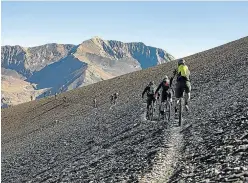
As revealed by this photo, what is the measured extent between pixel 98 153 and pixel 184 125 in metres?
5.97

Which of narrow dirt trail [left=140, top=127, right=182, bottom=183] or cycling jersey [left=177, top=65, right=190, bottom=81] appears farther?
cycling jersey [left=177, top=65, right=190, bottom=81]

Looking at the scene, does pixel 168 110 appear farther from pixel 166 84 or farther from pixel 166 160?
pixel 166 160

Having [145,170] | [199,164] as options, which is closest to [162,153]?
[145,170]

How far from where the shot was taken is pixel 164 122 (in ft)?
91.8

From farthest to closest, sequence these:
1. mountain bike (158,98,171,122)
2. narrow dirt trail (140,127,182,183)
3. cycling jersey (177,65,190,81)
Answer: mountain bike (158,98,171,122), cycling jersey (177,65,190,81), narrow dirt trail (140,127,182,183)

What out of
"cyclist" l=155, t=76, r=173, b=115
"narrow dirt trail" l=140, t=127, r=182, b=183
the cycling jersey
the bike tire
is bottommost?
"narrow dirt trail" l=140, t=127, r=182, b=183

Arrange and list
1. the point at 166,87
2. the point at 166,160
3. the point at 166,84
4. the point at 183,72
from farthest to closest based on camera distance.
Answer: the point at 166,87
the point at 166,84
the point at 183,72
the point at 166,160

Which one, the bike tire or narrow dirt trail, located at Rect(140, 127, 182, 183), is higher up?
the bike tire

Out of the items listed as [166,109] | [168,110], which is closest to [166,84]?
[168,110]

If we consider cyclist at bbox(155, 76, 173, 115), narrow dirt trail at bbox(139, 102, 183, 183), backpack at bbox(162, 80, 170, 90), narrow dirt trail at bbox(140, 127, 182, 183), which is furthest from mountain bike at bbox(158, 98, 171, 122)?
narrow dirt trail at bbox(140, 127, 182, 183)

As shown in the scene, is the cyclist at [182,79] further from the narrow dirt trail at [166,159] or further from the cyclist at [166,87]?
the cyclist at [166,87]

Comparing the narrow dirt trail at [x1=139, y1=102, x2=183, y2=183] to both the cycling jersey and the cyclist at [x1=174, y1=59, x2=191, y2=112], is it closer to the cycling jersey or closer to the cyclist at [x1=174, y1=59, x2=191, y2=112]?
the cyclist at [x1=174, y1=59, x2=191, y2=112]

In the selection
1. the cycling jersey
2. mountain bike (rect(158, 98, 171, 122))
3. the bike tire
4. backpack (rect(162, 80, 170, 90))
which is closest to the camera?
the cycling jersey

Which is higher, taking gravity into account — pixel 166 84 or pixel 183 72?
pixel 183 72
